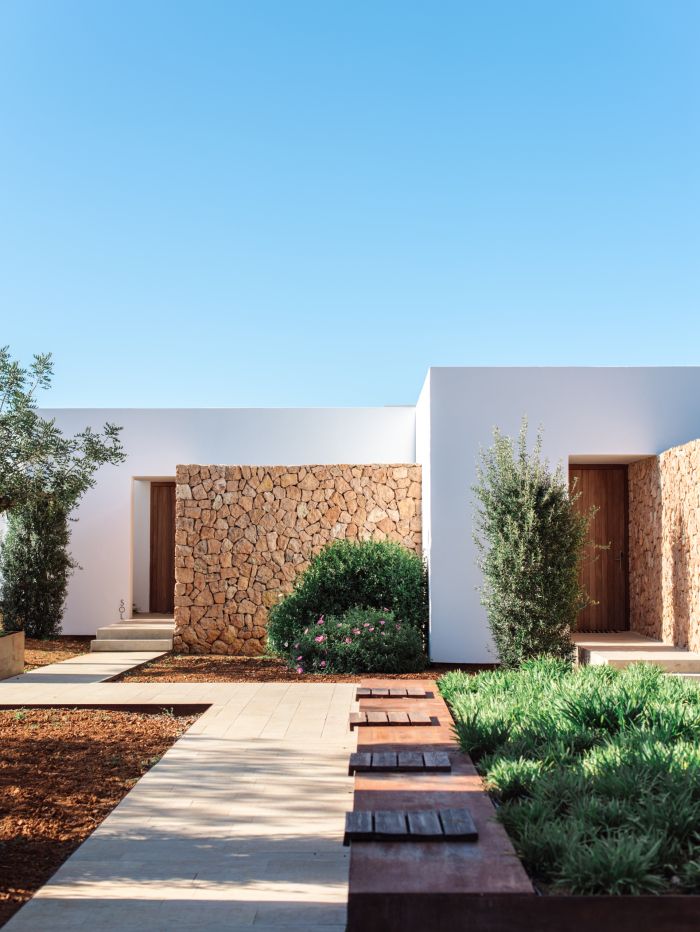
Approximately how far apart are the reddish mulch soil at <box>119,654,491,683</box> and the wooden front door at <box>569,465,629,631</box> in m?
2.07

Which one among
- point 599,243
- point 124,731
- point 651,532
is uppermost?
point 599,243

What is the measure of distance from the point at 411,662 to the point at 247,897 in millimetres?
6225

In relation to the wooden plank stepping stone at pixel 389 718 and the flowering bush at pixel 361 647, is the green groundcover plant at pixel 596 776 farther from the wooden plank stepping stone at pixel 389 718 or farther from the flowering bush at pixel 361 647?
the flowering bush at pixel 361 647

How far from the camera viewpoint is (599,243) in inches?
440

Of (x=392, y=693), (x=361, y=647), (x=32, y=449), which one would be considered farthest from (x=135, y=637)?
(x=392, y=693)

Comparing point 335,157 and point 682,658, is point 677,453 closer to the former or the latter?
point 682,658

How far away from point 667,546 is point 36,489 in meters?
6.94

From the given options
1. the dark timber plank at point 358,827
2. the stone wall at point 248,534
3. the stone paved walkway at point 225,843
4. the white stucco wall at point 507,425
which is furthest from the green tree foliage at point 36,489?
the dark timber plank at point 358,827

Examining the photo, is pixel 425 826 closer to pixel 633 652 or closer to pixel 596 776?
pixel 596 776

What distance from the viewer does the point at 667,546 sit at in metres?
9.19

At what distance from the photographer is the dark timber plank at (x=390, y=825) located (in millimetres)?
2809

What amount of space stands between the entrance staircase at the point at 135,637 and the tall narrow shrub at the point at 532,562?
202 inches

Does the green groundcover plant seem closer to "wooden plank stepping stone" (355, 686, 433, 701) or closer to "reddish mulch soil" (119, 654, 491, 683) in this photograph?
"wooden plank stepping stone" (355, 686, 433, 701)

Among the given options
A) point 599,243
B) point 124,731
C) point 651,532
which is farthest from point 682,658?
point 599,243
